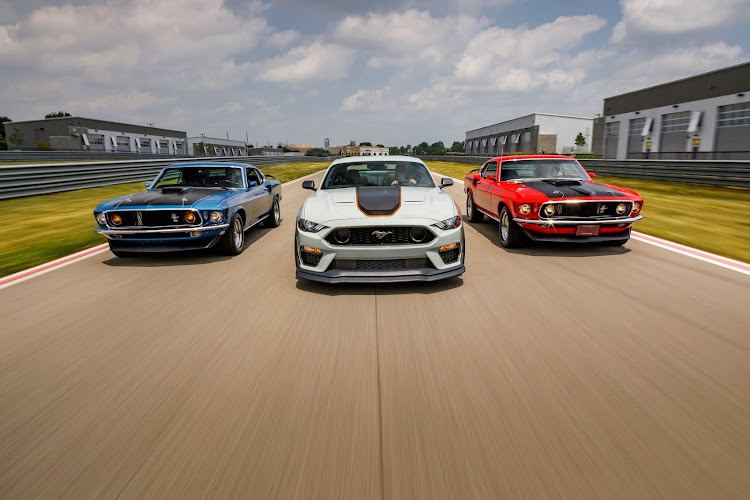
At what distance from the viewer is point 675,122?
146ft

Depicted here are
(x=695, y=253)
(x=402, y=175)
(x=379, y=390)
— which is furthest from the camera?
(x=402, y=175)

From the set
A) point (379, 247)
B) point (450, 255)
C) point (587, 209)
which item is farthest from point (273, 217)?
point (587, 209)

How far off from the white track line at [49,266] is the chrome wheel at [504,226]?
641cm

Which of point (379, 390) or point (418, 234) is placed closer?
point (379, 390)

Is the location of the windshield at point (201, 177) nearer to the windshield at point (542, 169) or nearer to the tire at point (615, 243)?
the windshield at point (542, 169)

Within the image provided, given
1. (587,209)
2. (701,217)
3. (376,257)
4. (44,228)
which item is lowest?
→ (701,217)

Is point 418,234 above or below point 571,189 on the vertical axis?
below

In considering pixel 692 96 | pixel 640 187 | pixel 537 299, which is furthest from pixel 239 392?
pixel 692 96

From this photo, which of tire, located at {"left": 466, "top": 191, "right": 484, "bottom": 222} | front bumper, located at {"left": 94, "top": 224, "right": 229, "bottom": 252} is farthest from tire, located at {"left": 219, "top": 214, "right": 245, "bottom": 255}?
tire, located at {"left": 466, "top": 191, "right": 484, "bottom": 222}

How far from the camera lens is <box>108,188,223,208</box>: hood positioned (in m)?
6.21

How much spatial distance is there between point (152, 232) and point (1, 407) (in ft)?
12.1

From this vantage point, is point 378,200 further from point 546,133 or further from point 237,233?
point 546,133

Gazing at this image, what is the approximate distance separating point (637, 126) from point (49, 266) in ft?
184

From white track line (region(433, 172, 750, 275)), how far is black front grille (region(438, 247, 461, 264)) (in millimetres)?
3486
